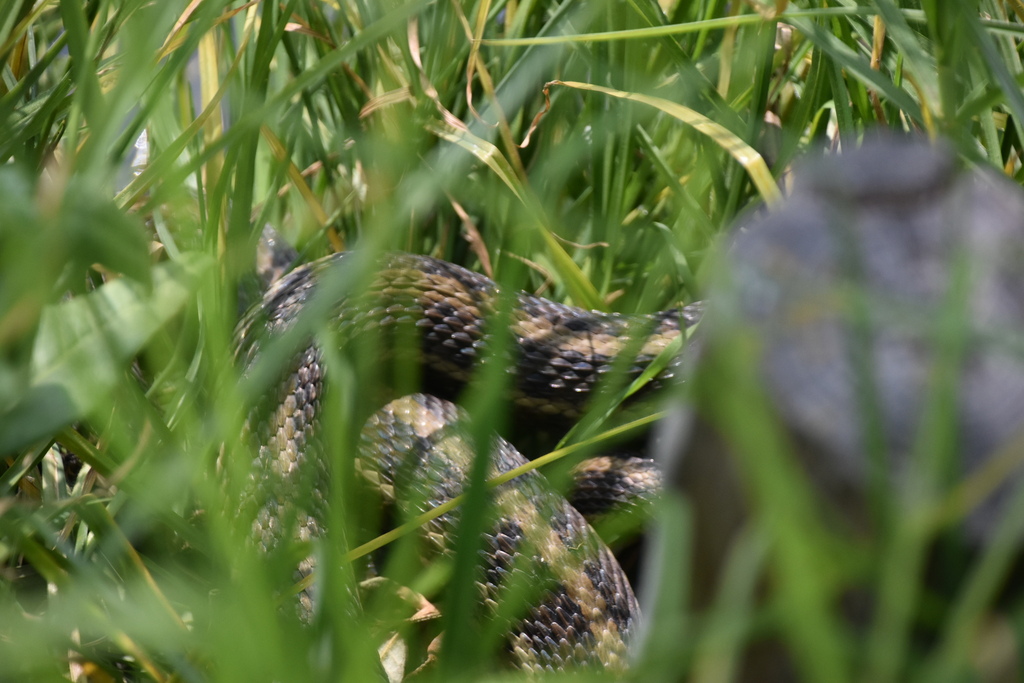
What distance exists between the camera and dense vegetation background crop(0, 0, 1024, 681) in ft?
1.34

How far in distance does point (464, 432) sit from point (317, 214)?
2.87ft

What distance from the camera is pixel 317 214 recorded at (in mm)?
1742

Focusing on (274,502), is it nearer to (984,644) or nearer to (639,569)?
(639,569)

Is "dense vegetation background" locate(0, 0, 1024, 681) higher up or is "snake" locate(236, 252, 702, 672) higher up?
"dense vegetation background" locate(0, 0, 1024, 681)

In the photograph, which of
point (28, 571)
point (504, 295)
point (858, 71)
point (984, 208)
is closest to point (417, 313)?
point (28, 571)

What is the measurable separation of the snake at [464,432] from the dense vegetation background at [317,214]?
100mm

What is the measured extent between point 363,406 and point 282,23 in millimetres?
712

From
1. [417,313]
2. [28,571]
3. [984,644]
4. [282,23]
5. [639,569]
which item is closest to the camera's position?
[984,644]

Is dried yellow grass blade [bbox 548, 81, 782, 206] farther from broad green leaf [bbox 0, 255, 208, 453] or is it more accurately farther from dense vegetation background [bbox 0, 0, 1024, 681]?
broad green leaf [bbox 0, 255, 208, 453]

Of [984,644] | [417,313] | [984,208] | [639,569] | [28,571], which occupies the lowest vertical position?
[639,569]

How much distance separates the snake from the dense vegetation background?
10 cm

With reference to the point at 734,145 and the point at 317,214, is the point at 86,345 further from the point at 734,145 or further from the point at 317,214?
the point at 317,214

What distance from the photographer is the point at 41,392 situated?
477 mm

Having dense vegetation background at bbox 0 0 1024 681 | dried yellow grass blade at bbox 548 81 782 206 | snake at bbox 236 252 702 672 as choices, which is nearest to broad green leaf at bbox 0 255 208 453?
dense vegetation background at bbox 0 0 1024 681
